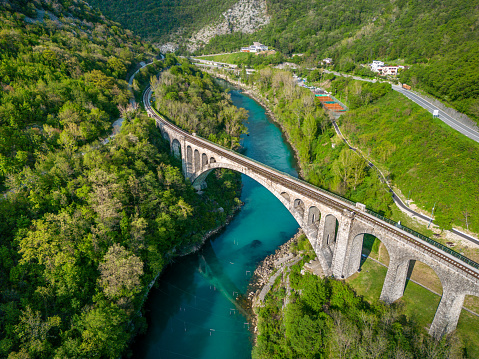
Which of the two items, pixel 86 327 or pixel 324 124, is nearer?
pixel 86 327

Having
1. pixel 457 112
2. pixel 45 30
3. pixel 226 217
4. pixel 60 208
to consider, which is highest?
pixel 45 30

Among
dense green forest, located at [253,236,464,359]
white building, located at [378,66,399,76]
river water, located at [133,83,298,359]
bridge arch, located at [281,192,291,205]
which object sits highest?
white building, located at [378,66,399,76]

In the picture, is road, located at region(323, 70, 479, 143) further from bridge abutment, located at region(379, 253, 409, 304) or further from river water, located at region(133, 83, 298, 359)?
river water, located at region(133, 83, 298, 359)

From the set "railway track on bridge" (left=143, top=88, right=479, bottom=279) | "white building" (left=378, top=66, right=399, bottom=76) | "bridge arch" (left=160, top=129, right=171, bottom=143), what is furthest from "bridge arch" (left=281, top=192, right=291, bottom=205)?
"white building" (left=378, top=66, right=399, bottom=76)

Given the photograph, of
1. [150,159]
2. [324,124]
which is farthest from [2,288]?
[324,124]

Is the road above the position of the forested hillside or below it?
below

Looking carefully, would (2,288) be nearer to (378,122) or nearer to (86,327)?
(86,327)

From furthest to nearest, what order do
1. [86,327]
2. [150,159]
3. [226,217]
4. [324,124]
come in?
[324,124]
[226,217]
[150,159]
[86,327]
